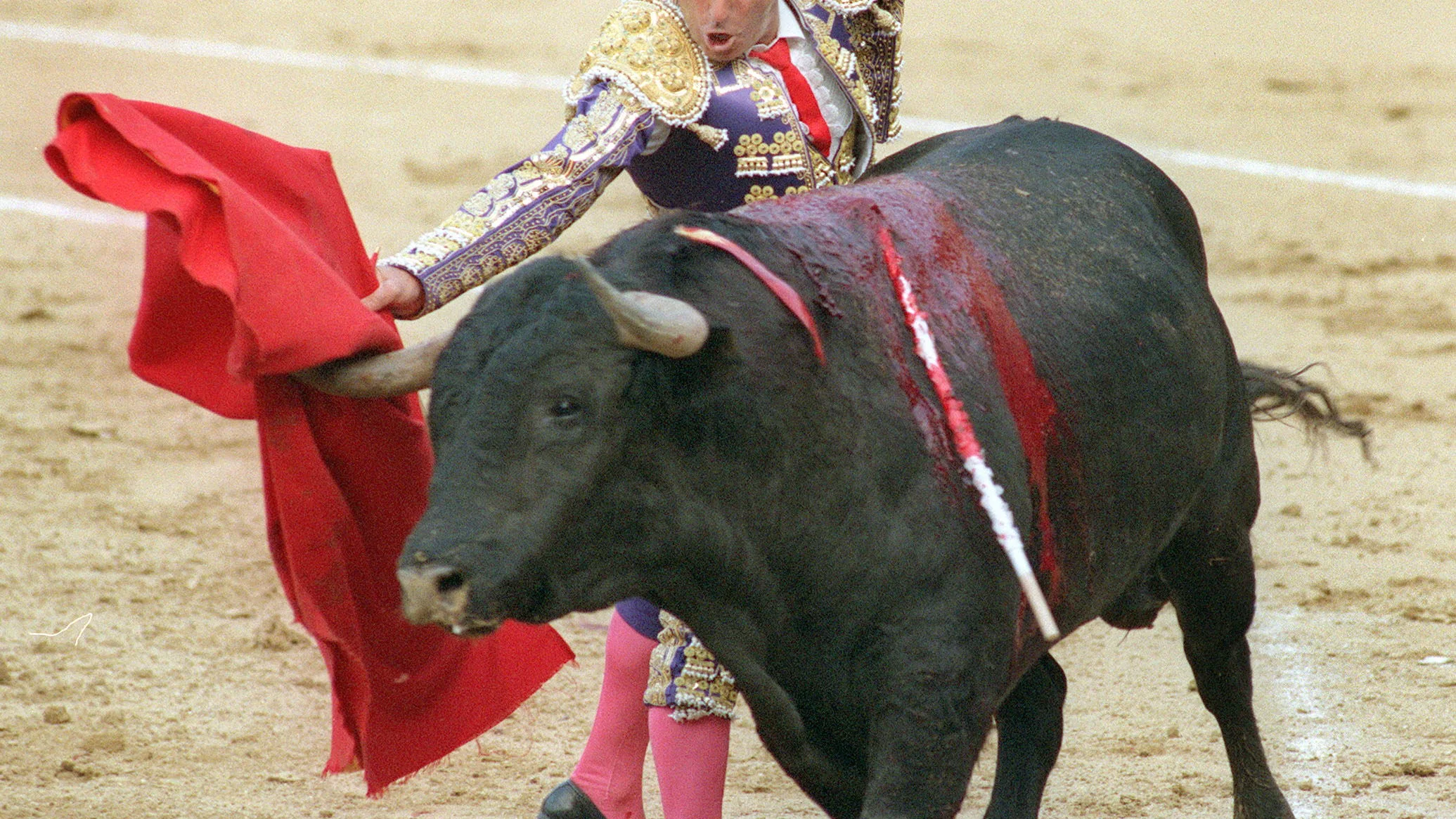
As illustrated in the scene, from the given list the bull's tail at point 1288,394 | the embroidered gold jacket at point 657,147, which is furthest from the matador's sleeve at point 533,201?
the bull's tail at point 1288,394

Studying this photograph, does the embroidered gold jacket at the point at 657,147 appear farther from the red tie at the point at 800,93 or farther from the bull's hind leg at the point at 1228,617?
the bull's hind leg at the point at 1228,617

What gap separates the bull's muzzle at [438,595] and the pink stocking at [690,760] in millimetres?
865

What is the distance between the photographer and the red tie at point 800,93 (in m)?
3.02

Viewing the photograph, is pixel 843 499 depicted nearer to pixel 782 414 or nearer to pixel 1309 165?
pixel 782 414

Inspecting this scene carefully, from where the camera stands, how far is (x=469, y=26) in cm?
1130

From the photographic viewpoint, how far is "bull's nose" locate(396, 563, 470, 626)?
2.13 meters

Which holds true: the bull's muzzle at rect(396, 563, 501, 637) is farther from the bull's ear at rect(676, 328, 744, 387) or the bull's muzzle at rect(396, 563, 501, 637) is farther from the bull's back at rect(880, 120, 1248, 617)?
the bull's back at rect(880, 120, 1248, 617)

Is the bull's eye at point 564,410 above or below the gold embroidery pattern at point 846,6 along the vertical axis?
below

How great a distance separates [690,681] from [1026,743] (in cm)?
66

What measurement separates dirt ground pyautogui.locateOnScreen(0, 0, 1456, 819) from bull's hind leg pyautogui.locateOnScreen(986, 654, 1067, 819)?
40cm

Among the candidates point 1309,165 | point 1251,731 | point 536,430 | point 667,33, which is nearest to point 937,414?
point 536,430

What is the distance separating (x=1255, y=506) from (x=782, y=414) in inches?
54.0

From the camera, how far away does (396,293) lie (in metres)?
2.58

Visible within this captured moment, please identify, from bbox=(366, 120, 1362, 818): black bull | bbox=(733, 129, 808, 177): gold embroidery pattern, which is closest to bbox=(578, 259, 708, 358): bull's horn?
bbox=(366, 120, 1362, 818): black bull
